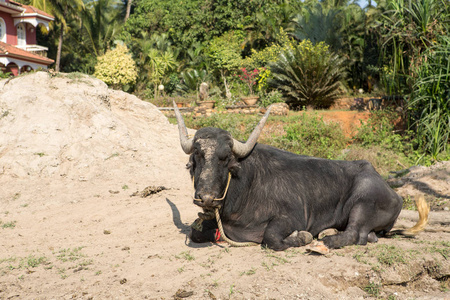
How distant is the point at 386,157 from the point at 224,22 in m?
20.8

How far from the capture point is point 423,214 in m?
5.03

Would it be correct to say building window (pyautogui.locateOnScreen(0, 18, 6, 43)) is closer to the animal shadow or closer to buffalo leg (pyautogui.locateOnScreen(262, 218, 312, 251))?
the animal shadow

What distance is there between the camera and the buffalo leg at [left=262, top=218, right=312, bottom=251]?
4.60 m

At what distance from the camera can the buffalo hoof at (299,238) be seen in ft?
15.4

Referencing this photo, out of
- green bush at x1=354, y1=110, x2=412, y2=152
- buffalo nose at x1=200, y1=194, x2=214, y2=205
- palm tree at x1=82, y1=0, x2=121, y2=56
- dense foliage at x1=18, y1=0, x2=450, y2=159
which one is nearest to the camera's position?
buffalo nose at x1=200, y1=194, x2=214, y2=205

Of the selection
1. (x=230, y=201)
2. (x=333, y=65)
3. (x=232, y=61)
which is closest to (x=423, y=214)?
(x=230, y=201)

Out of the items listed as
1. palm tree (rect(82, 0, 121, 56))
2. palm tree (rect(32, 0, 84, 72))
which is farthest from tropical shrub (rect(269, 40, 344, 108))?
palm tree (rect(82, 0, 121, 56))

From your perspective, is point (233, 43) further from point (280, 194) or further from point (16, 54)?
point (280, 194)

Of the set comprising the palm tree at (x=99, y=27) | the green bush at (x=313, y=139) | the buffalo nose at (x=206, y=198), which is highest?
the palm tree at (x=99, y=27)

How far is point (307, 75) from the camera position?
703 inches

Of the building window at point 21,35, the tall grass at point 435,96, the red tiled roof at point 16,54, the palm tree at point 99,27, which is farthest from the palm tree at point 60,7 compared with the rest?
the tall grass at point 435,96

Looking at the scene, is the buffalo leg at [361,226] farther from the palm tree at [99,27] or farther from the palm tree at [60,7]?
the palm tree at [99,27]

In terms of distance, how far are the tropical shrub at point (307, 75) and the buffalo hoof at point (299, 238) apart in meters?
13.6

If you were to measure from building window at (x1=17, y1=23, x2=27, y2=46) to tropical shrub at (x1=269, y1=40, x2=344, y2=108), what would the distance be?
17.3 m
